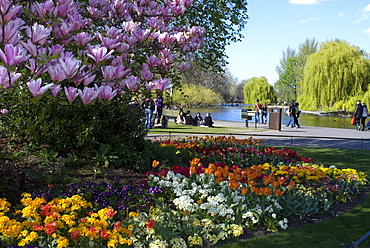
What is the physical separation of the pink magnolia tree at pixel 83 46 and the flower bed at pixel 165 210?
118 centimetres

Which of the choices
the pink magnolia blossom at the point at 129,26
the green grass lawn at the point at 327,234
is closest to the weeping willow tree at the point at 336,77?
the green grass lawn at the point at 327,234

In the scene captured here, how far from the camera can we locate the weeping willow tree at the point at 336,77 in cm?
3784

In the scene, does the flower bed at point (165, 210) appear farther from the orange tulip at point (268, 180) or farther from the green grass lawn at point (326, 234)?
the green grass lawn at point (326, 234)

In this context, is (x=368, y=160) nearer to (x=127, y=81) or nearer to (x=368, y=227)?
(x=368, y=227)

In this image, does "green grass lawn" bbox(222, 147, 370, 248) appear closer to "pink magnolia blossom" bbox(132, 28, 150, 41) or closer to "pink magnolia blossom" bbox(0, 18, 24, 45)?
"pink magnolia blossom" bbox(132, 28, 150, 41)

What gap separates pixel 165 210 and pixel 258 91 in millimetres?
67137

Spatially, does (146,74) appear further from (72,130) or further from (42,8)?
(72,130)

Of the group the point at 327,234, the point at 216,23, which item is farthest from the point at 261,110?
the point at 327,234

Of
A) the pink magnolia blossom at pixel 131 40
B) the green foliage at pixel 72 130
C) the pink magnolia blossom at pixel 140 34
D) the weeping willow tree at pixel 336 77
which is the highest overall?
the weeping willow tree at pixel 336 77

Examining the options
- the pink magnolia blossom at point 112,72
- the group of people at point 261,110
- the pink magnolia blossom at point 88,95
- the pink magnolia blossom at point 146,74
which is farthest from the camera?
the group of people at point 261,110

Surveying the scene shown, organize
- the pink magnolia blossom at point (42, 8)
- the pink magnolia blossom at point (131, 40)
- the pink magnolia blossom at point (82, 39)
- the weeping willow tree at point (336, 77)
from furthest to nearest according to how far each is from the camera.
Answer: the weeping willow tree at point (336, 77) → the pink magnolia blossom at point (131, 40) → the pink magnolia blossom at point (82, 39) → the pink magnolia blossom at point (42, 8)

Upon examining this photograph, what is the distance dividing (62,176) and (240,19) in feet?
42.2

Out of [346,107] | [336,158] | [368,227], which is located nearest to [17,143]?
[368,227]

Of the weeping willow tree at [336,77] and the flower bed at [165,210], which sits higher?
the weeping willow tree at [336,77]
